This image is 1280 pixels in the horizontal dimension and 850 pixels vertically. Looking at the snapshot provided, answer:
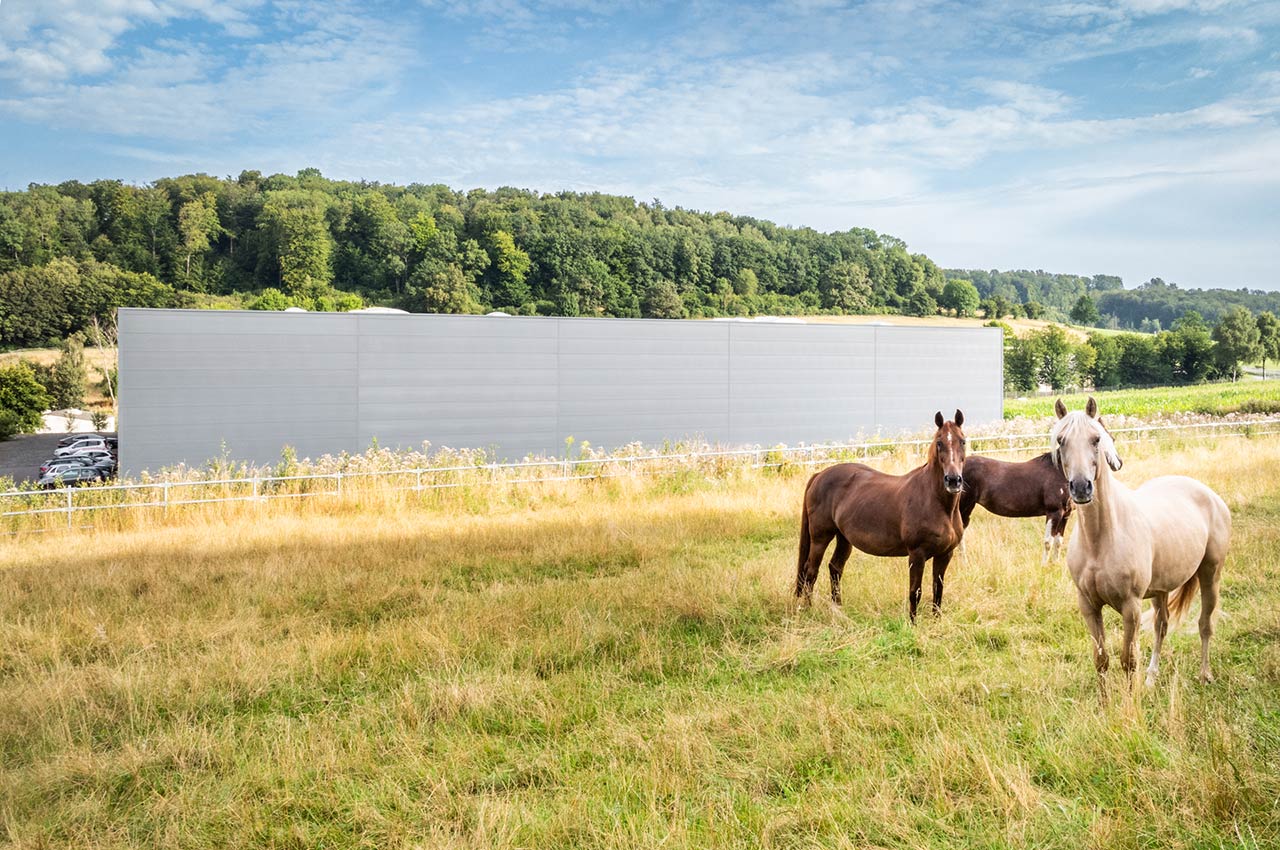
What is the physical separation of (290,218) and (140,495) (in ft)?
193

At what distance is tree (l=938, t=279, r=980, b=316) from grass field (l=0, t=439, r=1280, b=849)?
8865 cm

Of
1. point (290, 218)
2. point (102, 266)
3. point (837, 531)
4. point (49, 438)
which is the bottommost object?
point (49, 438)

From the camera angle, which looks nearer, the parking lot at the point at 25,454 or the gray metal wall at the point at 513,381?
the gray metal wall at the point at 513,381

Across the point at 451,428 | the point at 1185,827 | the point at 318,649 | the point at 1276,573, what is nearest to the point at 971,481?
the point at 1276,573

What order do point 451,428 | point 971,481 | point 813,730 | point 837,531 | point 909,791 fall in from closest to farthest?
1. point 909,791
2. point 813,730
3. point 837,531
4. point 971,481
5. point 451,428

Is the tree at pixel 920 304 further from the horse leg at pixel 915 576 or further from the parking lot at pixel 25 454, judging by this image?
the horse leg at pixel 915 576

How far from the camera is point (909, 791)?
3.58 metres

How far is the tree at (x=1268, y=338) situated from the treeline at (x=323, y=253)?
48691 mm

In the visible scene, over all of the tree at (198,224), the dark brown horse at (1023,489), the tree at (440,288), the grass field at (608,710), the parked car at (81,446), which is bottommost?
the parked car at (81,446)

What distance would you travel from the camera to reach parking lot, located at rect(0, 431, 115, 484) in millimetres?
30131

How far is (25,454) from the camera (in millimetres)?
37562

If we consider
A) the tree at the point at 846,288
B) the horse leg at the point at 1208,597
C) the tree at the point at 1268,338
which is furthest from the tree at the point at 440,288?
the tree at the point at 1268,338

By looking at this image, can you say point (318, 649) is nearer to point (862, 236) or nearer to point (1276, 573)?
point (1276, 573)

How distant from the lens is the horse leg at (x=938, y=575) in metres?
6.11
